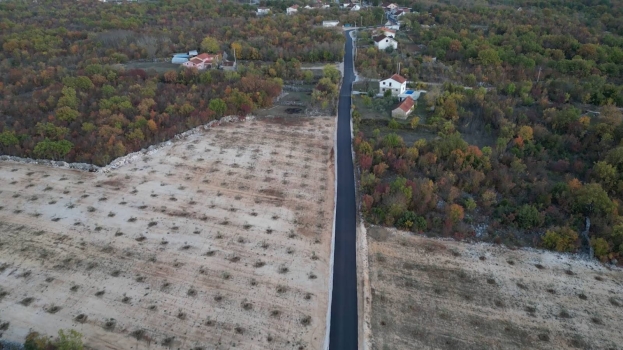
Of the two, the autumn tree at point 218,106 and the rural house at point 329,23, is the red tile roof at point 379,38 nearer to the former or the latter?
the rural house at point 329,23

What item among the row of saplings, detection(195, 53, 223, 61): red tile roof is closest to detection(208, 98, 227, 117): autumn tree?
detection(195, 53, 223, 61): red tile roof

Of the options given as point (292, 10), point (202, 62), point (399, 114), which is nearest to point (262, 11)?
point (292, 10)

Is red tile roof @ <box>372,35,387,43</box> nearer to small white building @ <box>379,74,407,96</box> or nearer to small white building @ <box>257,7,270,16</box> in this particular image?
small white building @ <box>379,74,407,96</box>

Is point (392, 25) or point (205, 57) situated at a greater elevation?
point (392, 25)

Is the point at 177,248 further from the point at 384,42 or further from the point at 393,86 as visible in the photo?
the point at 384,42

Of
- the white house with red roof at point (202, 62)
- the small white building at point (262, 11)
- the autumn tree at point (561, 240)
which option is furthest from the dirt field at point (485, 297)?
the small white building at point (262, 11)
